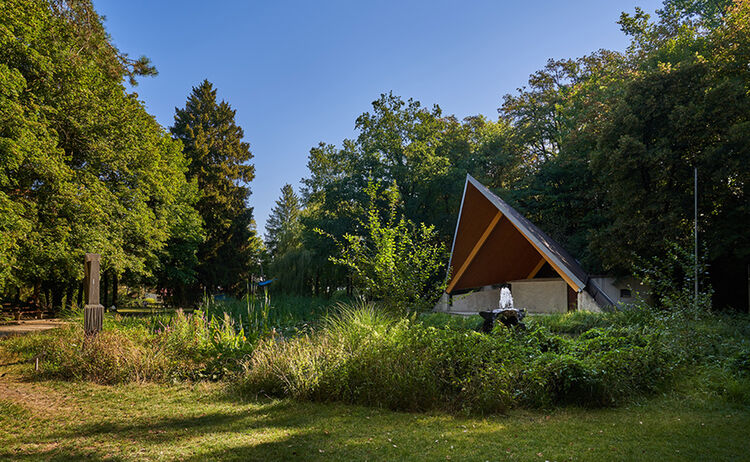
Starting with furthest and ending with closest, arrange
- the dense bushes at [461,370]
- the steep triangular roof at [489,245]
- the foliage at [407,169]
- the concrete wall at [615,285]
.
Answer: the foliage at [407,169] < the steep triangular roof at [489,245] < the concrete wall at [615,285] < the dense bushes at [461,370]

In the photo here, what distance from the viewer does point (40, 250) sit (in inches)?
457

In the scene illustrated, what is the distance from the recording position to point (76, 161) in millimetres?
14758

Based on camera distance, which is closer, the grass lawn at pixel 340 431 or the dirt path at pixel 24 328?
the grass lawn at pixel 340 431

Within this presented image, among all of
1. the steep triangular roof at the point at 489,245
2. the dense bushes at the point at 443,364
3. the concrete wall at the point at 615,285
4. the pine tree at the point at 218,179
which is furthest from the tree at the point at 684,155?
the pine tree at the point at 218,179

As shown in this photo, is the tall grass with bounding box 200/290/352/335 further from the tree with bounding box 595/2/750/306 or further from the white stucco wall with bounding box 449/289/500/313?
the tree with bounding box 595/2/750/306

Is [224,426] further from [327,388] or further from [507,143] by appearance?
[507,143]

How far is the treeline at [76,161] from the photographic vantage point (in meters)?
10.8

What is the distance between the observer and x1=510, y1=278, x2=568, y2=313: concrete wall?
49.3 ft

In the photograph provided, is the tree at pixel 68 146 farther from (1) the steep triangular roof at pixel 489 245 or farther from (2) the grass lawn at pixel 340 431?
(1) the steep triangular roof at pixel 489 245

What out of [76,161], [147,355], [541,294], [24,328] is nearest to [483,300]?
[541,294]

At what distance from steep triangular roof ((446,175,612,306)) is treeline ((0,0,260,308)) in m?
11.7

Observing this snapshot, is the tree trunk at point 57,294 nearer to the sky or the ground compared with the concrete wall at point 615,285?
nearer to the ground

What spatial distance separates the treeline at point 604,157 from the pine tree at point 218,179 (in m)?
3.44

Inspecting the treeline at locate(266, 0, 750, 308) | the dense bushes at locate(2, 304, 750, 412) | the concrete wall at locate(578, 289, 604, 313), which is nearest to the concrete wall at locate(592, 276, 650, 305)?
the treeline at locate(266, 0, 750, 308)
